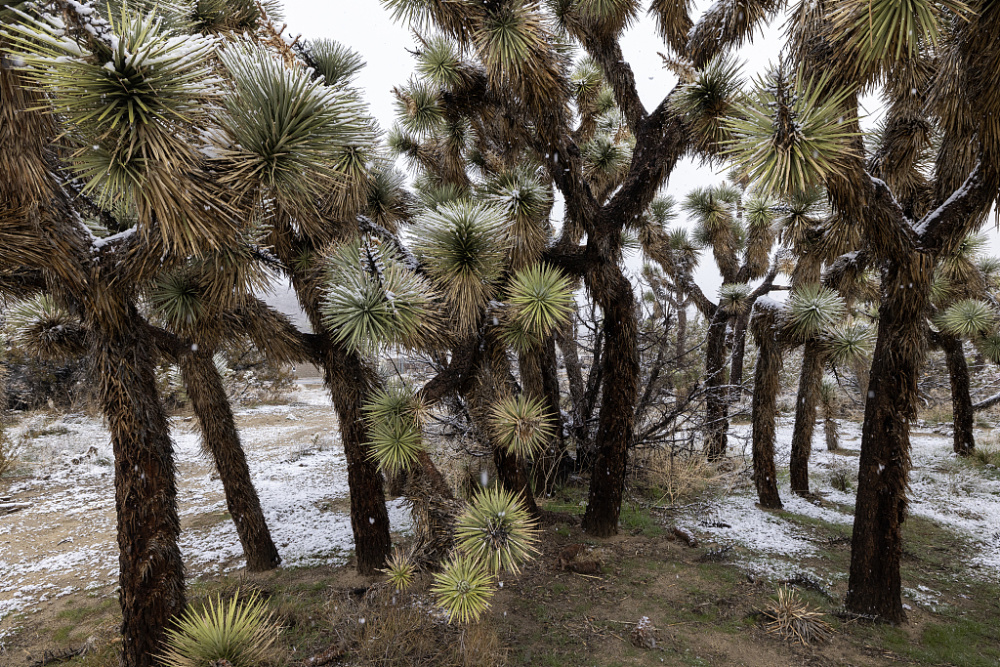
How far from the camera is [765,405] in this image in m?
6.81

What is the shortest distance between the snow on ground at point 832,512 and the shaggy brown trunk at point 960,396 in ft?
1.14

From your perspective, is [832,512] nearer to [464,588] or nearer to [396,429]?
[464,588]

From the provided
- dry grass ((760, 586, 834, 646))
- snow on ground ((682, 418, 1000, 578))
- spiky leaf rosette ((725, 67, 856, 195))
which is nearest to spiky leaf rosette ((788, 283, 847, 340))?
snow on ground ((682, 418, 1000, 578))

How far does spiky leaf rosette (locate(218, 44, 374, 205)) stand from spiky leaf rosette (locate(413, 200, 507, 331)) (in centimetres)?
101

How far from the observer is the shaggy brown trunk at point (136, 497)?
11.1 feet

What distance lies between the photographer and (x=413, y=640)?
12.7 ft

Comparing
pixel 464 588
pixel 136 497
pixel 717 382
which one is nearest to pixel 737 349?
pixel 717 382

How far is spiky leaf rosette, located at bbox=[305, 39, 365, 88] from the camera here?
453 centimetres

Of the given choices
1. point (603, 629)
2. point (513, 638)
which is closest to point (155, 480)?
point (513, 638)

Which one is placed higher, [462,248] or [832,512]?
[462,248]

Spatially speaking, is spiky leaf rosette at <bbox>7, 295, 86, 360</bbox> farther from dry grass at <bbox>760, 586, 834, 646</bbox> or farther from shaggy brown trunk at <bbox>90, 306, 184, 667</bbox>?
dry grass at <bbox>760, 586, 834, 646</bbox>

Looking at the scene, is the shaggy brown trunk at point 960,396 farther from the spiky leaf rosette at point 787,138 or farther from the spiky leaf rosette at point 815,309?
the spiky leaf rosette at point 787,138

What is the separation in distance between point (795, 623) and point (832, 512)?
400 cm

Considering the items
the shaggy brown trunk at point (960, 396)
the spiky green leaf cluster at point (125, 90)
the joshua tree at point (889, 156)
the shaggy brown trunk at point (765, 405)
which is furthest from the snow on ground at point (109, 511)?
the shaggy brown trunk at point (960, 396)
